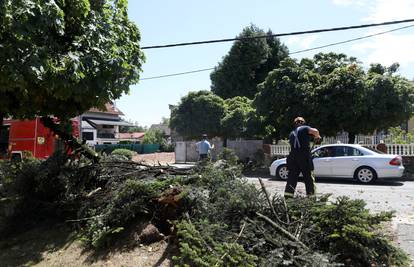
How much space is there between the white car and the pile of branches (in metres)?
8.13

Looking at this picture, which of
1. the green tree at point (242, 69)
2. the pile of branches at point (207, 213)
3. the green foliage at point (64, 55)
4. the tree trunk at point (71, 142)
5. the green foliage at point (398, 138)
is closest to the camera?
the pile of branches at point (207, 213)

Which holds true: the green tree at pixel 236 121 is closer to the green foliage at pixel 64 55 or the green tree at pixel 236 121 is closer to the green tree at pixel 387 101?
the green tree at pixel 387 101

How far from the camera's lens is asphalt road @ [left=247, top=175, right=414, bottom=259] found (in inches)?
265

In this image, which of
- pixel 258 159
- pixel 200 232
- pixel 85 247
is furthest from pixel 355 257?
pixel 258 159

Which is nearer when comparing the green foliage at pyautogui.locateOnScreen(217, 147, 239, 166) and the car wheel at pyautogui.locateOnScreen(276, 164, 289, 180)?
the green foliage at pyautogui.locateOnScreen(217, 147, 239, 166)

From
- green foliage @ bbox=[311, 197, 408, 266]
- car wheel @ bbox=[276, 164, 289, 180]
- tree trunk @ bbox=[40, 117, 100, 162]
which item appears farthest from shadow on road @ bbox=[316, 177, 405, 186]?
green foliage @ bbox=[311, 197, 408, 266]

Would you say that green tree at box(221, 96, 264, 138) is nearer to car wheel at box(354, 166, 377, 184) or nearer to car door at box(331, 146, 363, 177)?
car door at box(331, 146, 363, 177)

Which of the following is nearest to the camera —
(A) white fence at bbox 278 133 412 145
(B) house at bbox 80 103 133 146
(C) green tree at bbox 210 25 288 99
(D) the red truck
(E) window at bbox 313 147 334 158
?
(E) window at bbox 313 147 334 158

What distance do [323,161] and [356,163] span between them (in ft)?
3.61

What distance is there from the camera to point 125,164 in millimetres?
8477

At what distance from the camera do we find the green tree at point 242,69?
41.2 m

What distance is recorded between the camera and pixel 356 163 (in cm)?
1451

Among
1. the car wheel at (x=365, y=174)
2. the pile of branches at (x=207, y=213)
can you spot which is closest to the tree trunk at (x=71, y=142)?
the pile of branches at (x=207, y=213)

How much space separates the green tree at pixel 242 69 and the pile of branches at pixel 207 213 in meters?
33.6
